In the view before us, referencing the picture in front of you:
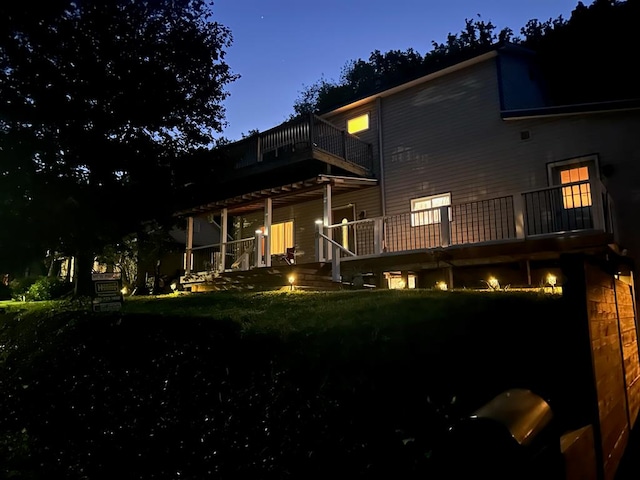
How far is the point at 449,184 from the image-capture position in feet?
40.1

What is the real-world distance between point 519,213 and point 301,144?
19.7 feet

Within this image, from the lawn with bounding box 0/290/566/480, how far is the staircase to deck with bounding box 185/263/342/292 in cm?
530

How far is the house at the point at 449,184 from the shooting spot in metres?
9.58

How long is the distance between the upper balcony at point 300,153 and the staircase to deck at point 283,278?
2.88 m

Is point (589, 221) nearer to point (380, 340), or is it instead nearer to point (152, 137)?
point (380, 340)

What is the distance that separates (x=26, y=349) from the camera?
23.3 ft

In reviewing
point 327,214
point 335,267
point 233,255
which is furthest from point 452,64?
point 233,255

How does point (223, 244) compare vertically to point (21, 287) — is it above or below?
above

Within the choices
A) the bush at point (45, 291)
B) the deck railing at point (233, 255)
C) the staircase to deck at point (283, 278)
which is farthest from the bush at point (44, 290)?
the staircase to deck at point (283, 278)

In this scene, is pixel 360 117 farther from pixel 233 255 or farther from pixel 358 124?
pixel 233 255

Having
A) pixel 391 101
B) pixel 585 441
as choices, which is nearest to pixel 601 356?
pixel 585 441

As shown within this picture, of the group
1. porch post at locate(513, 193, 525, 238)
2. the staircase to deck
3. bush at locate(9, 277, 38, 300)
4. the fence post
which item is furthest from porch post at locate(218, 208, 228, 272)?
bush at locate(9, 277, 38, 300)

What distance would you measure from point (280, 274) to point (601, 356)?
8892 mm

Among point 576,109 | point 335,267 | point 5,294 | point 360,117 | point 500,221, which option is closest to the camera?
point 576,109
